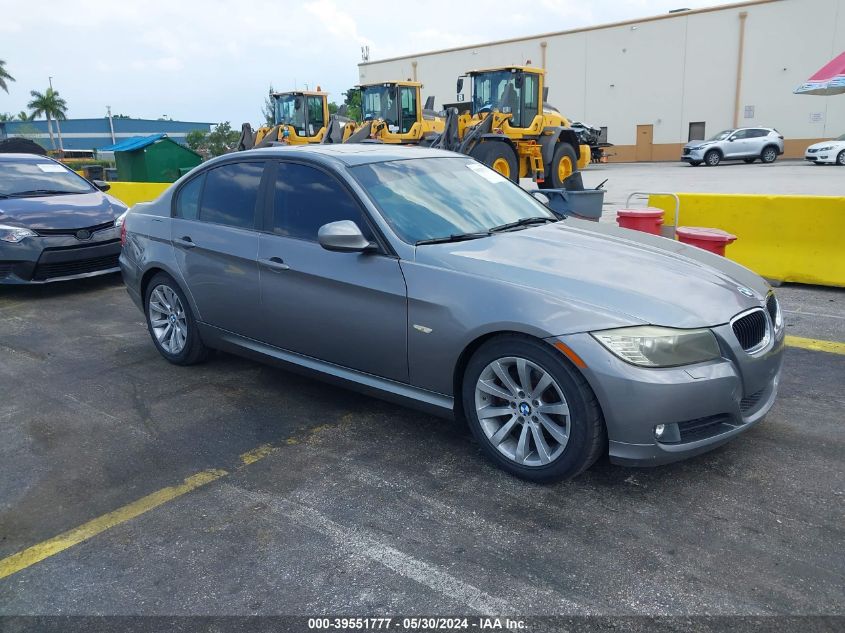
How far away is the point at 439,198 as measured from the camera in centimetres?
423

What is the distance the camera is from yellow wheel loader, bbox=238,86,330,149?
22.4 m

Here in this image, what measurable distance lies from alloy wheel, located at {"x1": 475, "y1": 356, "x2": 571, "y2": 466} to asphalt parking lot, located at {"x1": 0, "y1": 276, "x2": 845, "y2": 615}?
19 centimetres

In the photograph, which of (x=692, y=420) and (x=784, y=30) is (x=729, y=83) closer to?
(x=784, y=30)

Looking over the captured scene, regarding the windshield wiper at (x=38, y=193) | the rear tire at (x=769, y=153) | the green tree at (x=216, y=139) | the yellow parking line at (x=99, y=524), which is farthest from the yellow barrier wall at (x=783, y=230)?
the green tree at (x=216, y=139)

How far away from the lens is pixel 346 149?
4.61 m

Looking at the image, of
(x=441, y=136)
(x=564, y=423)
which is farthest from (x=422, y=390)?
(x=441, y=136)

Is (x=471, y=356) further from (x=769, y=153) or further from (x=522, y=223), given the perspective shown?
(x=769, y=153)

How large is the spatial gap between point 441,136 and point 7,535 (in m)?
15.2

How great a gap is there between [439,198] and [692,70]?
A: 41.5m

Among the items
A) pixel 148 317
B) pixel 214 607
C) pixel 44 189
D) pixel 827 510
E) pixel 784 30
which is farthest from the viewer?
pixel 784 30

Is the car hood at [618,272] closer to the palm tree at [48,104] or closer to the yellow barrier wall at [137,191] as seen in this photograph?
the yellow barrier wall at [137,191]

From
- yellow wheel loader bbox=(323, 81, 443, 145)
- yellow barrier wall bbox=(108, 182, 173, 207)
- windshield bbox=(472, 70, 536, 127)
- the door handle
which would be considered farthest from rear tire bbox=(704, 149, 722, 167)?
the door handle

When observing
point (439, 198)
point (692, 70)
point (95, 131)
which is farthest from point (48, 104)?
point (439, 198)

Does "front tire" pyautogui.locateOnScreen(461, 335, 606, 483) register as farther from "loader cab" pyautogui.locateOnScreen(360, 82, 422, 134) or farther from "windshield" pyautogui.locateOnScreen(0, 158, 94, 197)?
"loader cab" pyautogui.locateOnScreen(360, 82, 422, 134)
